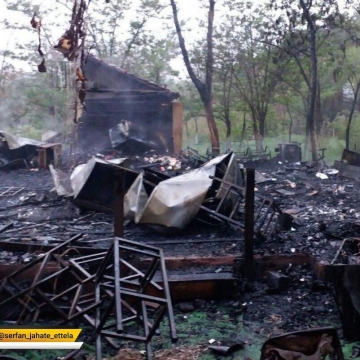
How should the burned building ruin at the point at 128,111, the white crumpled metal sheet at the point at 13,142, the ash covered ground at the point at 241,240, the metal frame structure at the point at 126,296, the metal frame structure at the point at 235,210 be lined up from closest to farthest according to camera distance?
1. the metal frame structure at the point at 126,296
2. the ash covered ground at the point at 241,240
3. the metal frame structure at the point at 235,210
4. the white crumpled metal sheet at the point at 13,142
5. the burned building ruin at the point at 128,111

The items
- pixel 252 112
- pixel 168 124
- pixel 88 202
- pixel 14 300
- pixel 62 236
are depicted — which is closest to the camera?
pixel 14 300

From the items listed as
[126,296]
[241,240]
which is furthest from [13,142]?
[126,296]

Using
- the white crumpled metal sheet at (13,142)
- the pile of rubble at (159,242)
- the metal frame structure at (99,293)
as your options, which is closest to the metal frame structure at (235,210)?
the pile of rubble at (159,242)

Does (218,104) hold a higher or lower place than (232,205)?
higher

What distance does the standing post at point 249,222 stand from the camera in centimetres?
481

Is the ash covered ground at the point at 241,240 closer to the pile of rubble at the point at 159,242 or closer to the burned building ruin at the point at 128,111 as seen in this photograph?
the pile of rubble at the point at 159,242

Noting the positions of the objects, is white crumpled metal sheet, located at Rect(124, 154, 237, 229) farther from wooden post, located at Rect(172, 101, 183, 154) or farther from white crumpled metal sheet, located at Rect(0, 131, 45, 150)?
wooden post, located at Rect(172, 101, 183, 154)

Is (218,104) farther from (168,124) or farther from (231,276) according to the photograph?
(231,276)

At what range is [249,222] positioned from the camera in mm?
4875

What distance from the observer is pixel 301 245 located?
19.2 ft

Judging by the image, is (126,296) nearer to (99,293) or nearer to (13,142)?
(99,293)

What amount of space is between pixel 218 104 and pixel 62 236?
46.9ft

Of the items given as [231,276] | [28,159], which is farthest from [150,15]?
[231,276]

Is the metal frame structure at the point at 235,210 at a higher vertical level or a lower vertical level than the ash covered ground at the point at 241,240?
higher
